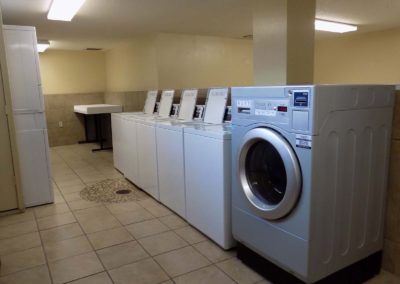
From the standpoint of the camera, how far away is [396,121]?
193cm

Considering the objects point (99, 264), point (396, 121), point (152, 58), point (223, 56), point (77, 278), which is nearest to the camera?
point (396, 121)

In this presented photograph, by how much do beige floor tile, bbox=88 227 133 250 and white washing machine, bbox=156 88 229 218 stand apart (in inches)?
21.8

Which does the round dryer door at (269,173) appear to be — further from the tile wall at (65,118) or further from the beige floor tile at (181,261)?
the tile wall at (65,118)

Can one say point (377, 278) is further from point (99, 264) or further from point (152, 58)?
point (152, 58)

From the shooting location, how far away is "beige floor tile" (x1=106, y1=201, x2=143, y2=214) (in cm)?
323

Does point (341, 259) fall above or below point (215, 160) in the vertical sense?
below

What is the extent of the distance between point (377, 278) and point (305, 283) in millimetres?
631

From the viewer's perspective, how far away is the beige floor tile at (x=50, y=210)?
3156 millimetres

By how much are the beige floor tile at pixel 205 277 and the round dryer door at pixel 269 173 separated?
51 centimetres

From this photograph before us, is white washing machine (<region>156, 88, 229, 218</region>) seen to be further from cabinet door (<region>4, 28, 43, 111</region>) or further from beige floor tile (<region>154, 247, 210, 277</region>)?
cabinet door (<region>4, 28, 43, 111</region>)

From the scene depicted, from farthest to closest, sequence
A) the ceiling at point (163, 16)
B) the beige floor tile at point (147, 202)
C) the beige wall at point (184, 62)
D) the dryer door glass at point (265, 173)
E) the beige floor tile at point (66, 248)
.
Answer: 1. the beige wall at point (184, 62)
2. the ceiling at point (163, 16)
3. the beige floor tile at point (147, 202)
4. the beige floor tile at point (66, 248)
5. the dryer door glass at point (265, 173)

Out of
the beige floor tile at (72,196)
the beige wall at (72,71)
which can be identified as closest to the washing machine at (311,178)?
the beige floor tile at (72,196)

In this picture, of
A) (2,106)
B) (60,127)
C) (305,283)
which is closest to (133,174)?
(2,106)

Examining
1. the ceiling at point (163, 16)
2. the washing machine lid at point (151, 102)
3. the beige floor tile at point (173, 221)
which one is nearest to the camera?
the beige floor tile at point (173, 221)
